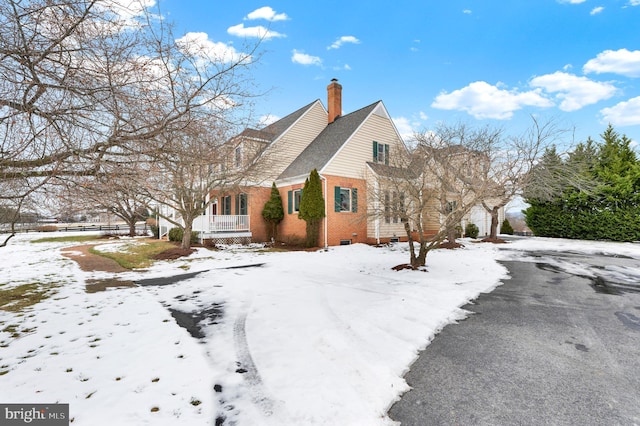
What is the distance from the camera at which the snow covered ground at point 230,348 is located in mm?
2439

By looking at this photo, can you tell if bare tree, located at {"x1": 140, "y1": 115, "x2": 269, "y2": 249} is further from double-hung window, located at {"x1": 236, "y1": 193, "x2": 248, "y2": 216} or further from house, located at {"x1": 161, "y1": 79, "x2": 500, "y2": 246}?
double-hung window, located at {"x1": 236, "y1": 193, "x2": 248, "y2": 216}

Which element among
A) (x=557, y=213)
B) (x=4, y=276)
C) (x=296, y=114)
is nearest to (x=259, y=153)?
(x=296, y=114)

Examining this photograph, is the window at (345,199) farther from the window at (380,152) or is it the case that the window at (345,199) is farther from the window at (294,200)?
the window at (380,152)

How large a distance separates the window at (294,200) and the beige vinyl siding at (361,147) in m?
2.34

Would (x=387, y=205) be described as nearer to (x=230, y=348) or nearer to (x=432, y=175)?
(x=432, y=175)

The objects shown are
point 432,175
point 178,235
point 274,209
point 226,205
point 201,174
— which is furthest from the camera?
point 226,205

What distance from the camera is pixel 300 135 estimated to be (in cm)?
1891

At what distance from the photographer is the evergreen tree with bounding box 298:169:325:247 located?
1438cm

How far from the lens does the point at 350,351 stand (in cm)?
343

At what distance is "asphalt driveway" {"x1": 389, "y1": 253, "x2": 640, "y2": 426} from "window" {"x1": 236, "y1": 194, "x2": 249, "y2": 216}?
1484cm

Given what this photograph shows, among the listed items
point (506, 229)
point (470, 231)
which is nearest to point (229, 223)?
point (470, 231)

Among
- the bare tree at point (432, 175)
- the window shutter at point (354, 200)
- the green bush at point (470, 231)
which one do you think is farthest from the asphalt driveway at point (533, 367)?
the green bush at point (470, 231)

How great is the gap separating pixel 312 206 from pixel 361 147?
15.8ft

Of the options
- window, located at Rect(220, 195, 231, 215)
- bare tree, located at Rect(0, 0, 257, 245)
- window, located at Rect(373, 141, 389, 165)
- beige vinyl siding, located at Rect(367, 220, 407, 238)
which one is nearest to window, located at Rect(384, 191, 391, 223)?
beige vinyl siding, located at Rect(367, 220, 407, 238)
